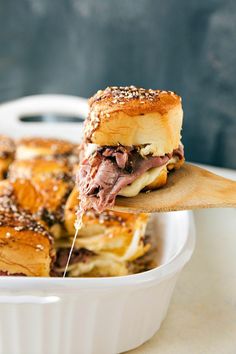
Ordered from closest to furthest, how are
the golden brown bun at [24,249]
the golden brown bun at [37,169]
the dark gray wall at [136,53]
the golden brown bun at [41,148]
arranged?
the golden brown bun at [24,249] → the golden brown bun at [37,169] → the golden brown bun at [41,148] → the dark gray wall at [136,53]

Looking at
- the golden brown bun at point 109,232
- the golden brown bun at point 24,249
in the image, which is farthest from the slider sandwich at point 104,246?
the golden brown bun at point 24,249

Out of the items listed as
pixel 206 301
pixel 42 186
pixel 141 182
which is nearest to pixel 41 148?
pixel 42 186

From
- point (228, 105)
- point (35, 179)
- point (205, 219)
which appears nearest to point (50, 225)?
point (35, 179)

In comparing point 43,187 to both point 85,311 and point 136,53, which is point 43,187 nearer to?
point 85,311

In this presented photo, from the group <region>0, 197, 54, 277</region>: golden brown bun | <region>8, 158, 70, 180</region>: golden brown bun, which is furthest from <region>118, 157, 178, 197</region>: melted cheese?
<region>8, 158, 70, 180</region>: golden brown bun

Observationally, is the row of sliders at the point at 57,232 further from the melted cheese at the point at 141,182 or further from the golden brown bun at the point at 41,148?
the melted cheese at the point at 141,182
